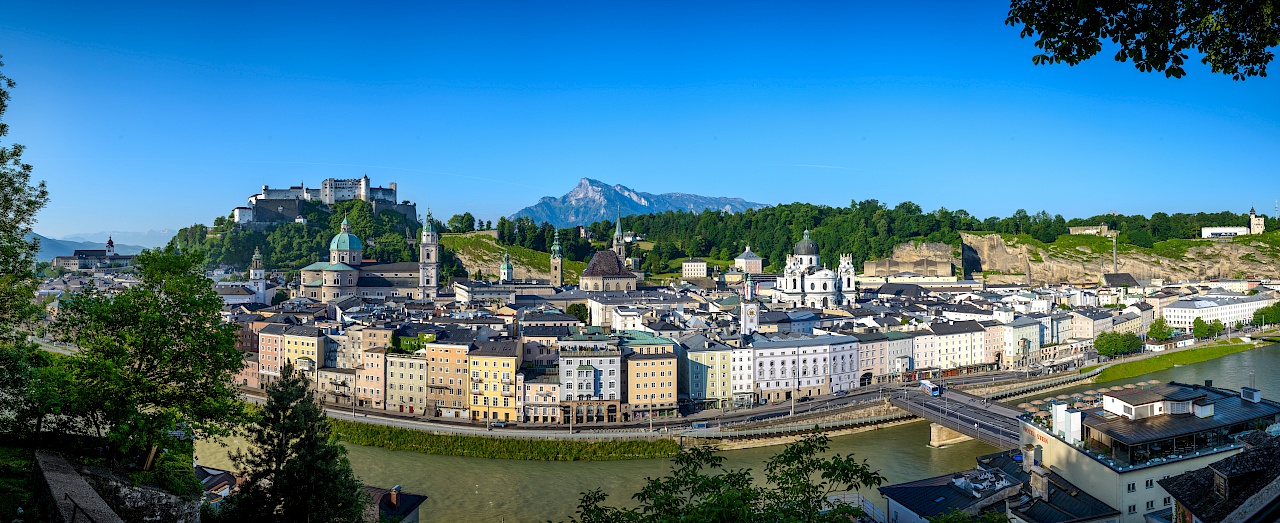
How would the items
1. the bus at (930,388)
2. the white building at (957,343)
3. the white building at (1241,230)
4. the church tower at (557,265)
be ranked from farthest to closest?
the white building at (1241,230), the church tower at (557,265), the white building at (957,343), the bus at (930,388)

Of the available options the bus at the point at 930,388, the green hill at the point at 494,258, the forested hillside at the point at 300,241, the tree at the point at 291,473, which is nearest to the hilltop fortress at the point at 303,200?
the forested hillside at the point at 300,241

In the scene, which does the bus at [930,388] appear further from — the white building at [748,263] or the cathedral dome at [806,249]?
the white building at [748,263]

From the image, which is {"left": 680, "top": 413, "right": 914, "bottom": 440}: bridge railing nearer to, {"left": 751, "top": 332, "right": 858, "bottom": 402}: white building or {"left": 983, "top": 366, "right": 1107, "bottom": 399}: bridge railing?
{"left": 751, "top": 332, "right": 858, "bottom": 402}: white building

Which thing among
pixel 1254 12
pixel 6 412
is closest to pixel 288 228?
pixel 6 412

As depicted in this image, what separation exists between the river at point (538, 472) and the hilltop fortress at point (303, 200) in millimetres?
35072

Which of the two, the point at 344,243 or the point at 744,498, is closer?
the point at 744,498

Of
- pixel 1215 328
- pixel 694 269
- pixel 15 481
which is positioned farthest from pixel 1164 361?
pixel 15 481

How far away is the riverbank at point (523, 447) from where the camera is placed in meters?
15.4

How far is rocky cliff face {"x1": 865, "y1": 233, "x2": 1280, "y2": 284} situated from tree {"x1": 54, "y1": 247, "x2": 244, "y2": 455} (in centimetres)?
4562

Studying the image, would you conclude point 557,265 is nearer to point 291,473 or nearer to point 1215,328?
point 1215,328

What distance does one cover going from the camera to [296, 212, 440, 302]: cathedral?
34719 millimetres

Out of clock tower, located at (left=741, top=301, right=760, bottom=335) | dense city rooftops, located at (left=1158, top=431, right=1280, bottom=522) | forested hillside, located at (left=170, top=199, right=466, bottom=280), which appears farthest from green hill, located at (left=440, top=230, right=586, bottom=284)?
dense city rooftops, located at (left=1158, top=431, right=1280, bottom=522)

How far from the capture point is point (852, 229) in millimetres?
50906

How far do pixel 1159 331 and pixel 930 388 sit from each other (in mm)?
14835
